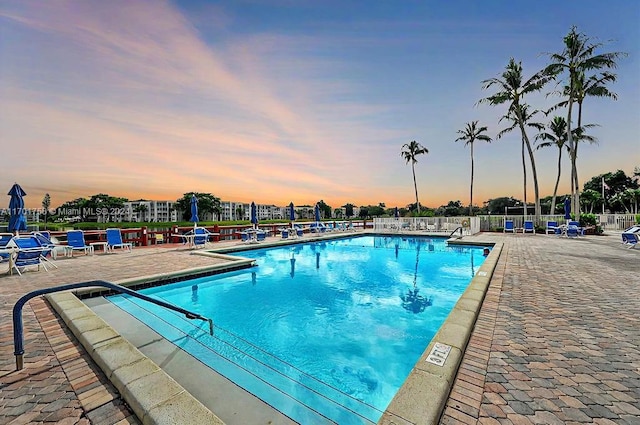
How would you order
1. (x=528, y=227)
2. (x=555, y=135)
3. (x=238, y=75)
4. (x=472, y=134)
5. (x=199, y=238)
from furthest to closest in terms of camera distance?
(x=472, y=134) < (x=555, y=135) < (x=528, y=227) < (x=199, y=238) < (x=238, y=75)

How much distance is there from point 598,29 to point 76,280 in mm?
26624

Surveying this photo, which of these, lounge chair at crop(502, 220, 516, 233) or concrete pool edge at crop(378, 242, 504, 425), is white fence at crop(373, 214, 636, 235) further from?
concrete pool edge at crop(378, 242, 504, 425)

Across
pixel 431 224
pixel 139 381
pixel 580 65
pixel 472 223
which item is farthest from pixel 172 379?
pixel 580 65

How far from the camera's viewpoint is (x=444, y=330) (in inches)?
131

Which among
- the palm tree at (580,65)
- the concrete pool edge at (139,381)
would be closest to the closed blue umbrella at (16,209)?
the concrete pool edge at (139,381)

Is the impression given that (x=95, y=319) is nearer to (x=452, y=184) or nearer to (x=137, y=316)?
(x=137, y=316)

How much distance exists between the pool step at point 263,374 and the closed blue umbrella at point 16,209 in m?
7.33

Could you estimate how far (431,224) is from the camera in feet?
68.0

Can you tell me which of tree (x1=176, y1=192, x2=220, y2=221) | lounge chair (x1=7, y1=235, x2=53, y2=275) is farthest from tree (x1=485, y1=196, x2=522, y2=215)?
tree (x1=176, y1=192, x2=220, y2=221)

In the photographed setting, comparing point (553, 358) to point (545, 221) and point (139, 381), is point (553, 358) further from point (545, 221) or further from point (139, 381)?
point (545, 221)

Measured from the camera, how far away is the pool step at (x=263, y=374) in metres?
2.52

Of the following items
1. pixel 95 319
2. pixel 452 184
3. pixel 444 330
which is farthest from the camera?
pixel 452 184

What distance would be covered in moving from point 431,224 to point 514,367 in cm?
1924

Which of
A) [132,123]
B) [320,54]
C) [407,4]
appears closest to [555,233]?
[407,4]
